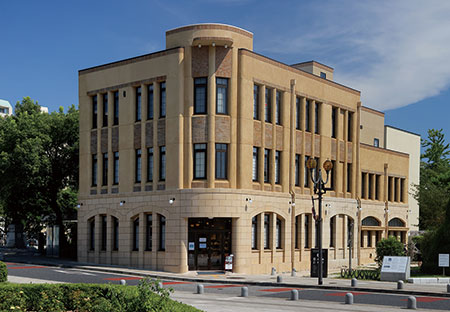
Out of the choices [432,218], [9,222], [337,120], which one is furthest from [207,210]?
[9,222]

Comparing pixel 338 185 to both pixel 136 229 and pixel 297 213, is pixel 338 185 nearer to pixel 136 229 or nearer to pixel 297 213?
pixel 297 213

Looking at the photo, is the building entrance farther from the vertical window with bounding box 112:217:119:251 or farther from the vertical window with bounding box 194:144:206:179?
the vertical window with bounding box 112:217:119:251

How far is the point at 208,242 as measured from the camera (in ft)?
119

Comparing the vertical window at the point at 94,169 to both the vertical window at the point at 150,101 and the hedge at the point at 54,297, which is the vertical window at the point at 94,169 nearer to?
the vertical window at the point at 150,101

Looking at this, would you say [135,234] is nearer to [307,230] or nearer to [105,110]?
[105,110]

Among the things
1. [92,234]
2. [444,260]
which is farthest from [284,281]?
[92,234]

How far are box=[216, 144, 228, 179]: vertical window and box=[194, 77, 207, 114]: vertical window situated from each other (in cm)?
238

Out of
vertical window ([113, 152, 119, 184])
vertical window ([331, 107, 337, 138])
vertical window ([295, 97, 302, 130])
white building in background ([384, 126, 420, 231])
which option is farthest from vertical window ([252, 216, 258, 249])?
white building in background ([384, 126, 420, 231])

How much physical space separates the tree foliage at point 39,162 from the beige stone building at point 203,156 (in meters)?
5.09

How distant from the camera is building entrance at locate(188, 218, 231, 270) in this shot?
118 feet

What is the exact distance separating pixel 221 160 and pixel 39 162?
607 inches

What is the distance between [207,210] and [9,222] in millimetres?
47460

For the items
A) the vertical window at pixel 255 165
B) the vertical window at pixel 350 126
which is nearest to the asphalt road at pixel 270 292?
the vertical window at pixel 255 165

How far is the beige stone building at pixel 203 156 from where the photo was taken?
119ft
